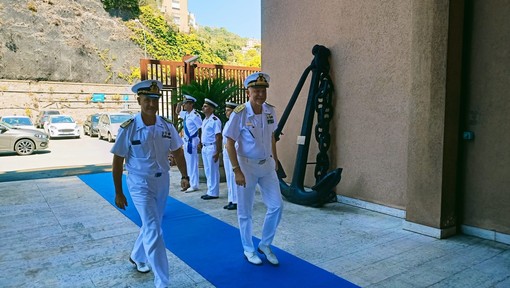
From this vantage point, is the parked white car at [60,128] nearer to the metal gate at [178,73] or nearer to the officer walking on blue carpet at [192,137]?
the metal gate at [178,73]

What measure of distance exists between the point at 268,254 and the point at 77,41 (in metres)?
40.1

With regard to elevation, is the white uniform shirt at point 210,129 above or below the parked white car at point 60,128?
above

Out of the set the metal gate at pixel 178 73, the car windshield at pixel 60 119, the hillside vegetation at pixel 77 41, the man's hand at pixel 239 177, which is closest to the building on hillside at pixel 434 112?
the man's hand at pixel 239 177

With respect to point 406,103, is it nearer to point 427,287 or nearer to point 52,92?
point 427,287

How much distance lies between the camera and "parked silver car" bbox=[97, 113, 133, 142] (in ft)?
63.4

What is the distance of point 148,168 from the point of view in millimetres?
3158

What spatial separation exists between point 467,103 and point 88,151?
1529cm

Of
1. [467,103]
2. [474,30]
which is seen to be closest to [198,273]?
[467,103]

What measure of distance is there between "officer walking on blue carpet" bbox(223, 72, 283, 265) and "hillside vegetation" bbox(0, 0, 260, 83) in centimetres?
3606

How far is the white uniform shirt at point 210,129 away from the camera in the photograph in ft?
22.5

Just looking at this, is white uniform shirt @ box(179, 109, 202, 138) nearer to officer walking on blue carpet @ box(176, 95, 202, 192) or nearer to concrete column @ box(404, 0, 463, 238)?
officer walking on blue carpet @ box(176, 95, 202, 192)

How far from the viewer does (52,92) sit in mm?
31438

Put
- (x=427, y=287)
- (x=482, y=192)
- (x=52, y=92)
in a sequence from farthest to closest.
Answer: (x=52, y=92) → (x=482, y=192) → (x=427, y=287)

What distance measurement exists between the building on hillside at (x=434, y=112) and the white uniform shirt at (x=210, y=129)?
2.57m
